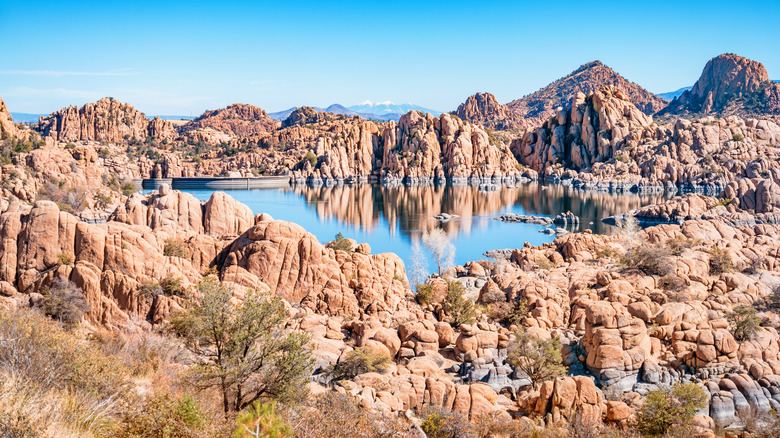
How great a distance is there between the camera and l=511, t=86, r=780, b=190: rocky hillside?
105500 millimetres

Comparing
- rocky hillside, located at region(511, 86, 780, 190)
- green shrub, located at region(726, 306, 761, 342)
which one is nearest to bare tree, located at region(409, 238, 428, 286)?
green shrub, located at region(726, 306, 761, 342)

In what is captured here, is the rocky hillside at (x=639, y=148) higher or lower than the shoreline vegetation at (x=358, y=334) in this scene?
higher

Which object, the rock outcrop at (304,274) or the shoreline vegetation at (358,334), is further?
the rock outcrop at (304,274)

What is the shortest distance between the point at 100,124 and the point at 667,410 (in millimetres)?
186947

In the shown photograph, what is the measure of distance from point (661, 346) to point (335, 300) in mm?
14928

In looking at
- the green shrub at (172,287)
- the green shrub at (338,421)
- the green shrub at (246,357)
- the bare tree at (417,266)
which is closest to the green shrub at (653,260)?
the bare tree at (417,266)

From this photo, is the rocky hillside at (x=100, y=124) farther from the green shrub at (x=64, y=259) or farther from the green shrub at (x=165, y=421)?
the green shrub at (x=165, y=421)

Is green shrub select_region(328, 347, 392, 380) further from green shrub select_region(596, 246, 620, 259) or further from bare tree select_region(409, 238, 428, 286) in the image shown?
green shrub select_region(596, 246, 620, 259)

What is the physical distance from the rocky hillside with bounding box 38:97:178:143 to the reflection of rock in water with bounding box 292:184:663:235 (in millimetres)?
82366

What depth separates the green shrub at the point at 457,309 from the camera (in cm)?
2509

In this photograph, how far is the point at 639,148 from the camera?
120438mm

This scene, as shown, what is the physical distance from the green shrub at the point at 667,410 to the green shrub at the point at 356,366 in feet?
29.2

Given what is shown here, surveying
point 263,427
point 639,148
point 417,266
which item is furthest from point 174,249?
point 639,148

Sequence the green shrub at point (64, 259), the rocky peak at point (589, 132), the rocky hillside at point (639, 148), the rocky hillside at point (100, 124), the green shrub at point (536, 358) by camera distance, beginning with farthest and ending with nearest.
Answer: the rocky hillside at point (100, 124) → the rocky peak at point (589, 132) → the rocky hillside at point (639, 148) → the green shrub at point (64, 259) → the green shrub at point (536, 358)
